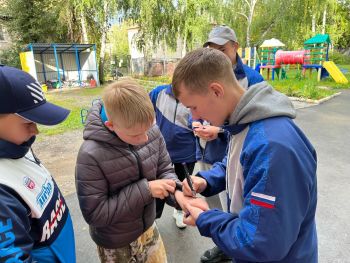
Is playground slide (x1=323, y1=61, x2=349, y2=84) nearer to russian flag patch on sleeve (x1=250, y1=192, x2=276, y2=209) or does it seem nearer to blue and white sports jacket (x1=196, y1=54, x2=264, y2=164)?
blue and white sports jacket (x1=196, y1=54, x2=264, y2=164)

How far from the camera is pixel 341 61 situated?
3328 centimetres

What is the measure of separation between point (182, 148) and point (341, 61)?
36.5 metres

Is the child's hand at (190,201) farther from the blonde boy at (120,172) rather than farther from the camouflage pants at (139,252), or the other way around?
the camouflage pants at (139,252)

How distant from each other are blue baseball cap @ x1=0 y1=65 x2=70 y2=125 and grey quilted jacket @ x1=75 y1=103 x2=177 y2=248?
0.35 metres

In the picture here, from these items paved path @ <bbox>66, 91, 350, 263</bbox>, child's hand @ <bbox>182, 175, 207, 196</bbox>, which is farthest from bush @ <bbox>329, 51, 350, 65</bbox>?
child's hand @ <bbox>182, 175, 207, 196</bbox>

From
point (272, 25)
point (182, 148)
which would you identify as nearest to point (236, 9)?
point (272, 25)

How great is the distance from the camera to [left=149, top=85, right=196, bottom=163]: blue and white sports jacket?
297 centimetres

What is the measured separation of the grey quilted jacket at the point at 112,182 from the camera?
5.34 ft

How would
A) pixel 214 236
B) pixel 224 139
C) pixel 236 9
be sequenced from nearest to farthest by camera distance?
1. pixel 214 236
2. pixel 224 139
3. pixel 236 9

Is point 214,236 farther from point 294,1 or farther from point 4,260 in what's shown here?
point 294,1

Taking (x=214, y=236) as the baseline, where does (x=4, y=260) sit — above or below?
above

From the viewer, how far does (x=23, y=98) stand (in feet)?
3.98

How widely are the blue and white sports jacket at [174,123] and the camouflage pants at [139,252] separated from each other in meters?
1.16

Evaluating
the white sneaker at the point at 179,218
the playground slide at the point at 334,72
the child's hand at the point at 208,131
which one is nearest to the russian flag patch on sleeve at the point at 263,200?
the child's hand at the point at 208,131
